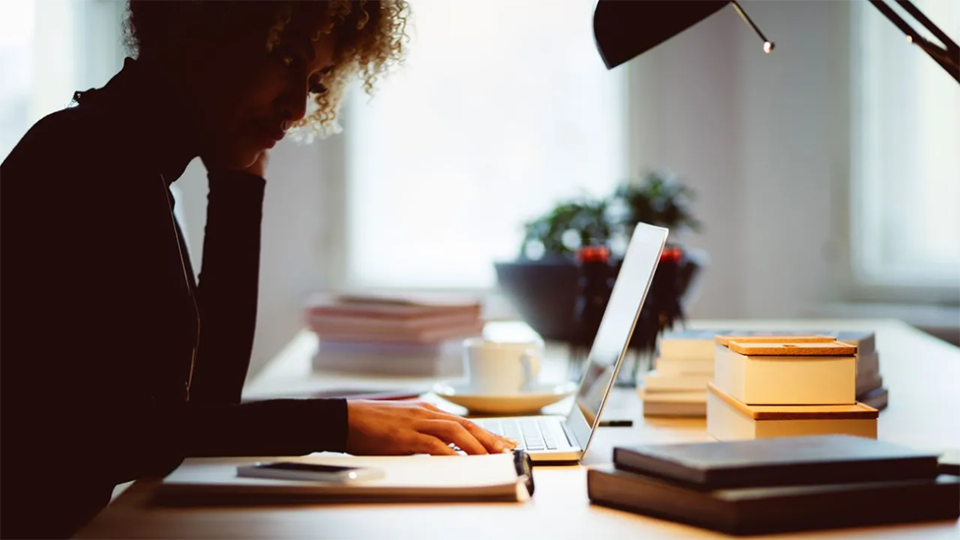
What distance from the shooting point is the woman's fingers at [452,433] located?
0.92m

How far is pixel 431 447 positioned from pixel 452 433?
0.08ft

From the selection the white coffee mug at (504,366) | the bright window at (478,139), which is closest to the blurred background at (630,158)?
the bright window at (478,139)

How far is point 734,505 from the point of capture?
2.18ft

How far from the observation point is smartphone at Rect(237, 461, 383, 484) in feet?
2.59

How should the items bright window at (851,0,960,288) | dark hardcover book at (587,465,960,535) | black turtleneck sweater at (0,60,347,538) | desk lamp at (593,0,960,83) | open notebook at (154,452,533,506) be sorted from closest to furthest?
1. dark hardcover book at (587,465,960,535)
2. open notebook at (154,452,533,506)
3. black turtleneck sweater at (0,60,347,538)
4. desk lamp at (593,0,960,83)
5. bright window at (851,0,960,288)

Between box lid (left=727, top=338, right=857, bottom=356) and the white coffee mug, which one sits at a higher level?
box lid (left=727, top=338, right=857, bottom=356)

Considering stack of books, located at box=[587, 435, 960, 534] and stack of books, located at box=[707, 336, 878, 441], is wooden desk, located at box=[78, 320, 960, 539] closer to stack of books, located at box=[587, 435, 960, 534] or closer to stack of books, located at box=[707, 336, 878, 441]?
stack of books, located at box=[587, 435, 960, 534]

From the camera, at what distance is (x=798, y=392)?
930mm

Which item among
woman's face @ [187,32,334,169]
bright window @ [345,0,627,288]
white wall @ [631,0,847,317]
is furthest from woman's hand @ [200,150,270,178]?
white wall @ [631,0,847,317]

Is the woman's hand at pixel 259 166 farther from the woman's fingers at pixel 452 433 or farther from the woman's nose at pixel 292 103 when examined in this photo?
the woman's fingers at pixel 452 433

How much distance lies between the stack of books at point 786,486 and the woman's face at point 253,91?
0.75m

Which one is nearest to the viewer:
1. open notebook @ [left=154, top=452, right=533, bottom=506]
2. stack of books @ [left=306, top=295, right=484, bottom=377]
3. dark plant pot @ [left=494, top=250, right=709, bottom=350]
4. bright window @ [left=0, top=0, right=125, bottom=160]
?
open notebook @ [left=154, top=452, right=533, bottom=506]

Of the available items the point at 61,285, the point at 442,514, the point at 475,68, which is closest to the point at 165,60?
the point at 61,285

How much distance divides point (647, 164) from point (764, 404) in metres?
2.53
